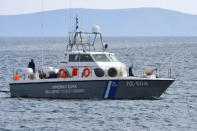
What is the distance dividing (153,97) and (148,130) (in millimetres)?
6802

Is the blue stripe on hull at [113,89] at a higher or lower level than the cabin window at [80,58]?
lower

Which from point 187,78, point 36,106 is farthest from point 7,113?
point 187,78

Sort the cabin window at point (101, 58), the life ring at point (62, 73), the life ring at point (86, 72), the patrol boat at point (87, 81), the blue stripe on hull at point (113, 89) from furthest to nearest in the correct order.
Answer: the cabin window at point (101, 58), the life ring at point (62, 73), the life ring at point (86, 72), the patrol boat at point (87, 81), the blue stripe on hull at point (113, 89)

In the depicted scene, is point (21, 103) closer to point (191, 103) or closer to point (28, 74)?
point (28, 74)

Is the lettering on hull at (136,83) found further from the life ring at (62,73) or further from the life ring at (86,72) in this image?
the life ring at (62,73)

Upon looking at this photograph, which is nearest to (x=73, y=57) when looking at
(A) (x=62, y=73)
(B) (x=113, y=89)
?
(A) (x=62, y=73)

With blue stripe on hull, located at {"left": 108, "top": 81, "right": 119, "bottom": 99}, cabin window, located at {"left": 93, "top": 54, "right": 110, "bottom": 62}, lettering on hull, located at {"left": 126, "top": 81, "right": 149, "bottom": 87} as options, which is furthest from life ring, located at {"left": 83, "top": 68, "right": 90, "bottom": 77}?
lettering on hull, located at {"left": 126, "top": 81, "right": 149, "bottom": 87}

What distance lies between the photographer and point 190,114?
25969 mm

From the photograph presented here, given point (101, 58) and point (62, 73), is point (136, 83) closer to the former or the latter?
point (101, 58)

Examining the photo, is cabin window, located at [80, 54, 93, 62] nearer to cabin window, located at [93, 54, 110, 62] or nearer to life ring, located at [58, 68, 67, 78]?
cabin window, located at [93, 54, 110, 62]

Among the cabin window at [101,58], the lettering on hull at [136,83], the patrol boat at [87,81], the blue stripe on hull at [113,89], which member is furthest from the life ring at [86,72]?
the lettering on hull at [136,83]

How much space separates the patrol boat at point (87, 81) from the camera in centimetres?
2795

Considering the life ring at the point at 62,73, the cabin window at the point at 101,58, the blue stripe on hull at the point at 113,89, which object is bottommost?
the blue stripe on hull at the point at 113,89

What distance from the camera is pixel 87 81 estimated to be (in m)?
28.0
